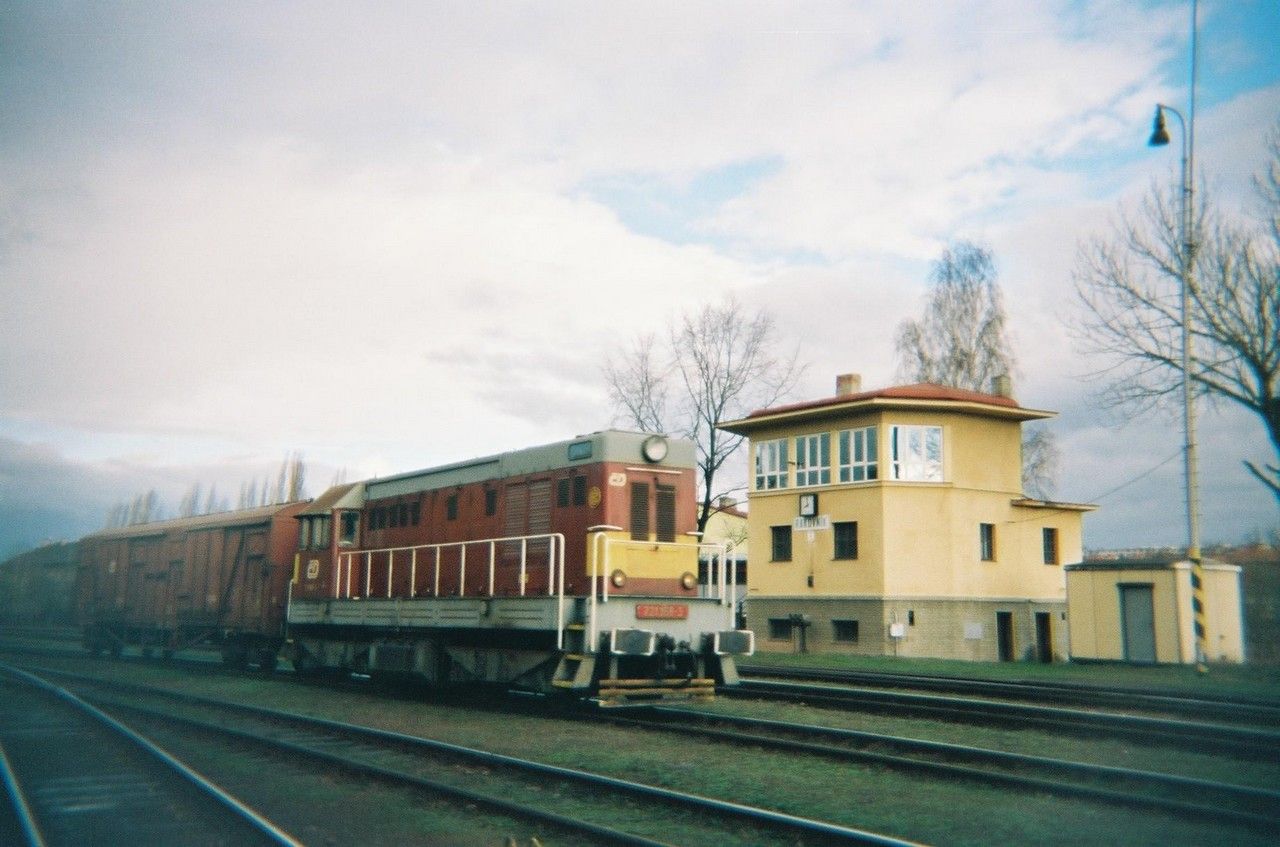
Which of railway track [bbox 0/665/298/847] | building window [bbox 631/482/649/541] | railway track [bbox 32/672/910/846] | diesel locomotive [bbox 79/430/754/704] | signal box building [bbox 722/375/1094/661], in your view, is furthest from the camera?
signal box building [bbox 722/375/1094/661]

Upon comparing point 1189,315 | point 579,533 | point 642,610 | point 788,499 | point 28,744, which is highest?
point 1189,315

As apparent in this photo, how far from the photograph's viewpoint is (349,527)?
17641mm

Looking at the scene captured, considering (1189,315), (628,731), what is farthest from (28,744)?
(1189,315)

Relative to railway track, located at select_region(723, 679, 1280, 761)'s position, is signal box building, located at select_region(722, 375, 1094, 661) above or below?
above

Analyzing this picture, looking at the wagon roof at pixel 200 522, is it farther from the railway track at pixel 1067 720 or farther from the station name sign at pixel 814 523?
the station name sign at pixel 814 523

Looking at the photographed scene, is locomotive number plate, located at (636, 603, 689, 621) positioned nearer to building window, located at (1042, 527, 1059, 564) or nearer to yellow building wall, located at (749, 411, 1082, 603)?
yellow building wall, located at (749, 411, 1082, 603)

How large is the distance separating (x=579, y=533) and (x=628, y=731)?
8.99 ft

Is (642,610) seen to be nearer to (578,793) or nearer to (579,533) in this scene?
(579,533)

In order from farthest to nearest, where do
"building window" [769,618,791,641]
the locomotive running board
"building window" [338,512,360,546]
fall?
"building window" [769,618,791,641], "building window" [338,512,360,546], the locomotive running board

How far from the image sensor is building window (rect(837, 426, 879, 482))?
29344 millimetres

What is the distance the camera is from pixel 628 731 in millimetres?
11266

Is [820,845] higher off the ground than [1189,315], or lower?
lower

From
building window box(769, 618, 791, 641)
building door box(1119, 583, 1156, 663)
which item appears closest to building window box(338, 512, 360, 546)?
building window box(769, 618, 791, 641)

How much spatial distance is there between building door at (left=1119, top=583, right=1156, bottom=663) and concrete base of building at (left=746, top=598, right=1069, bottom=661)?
4.90 meters
